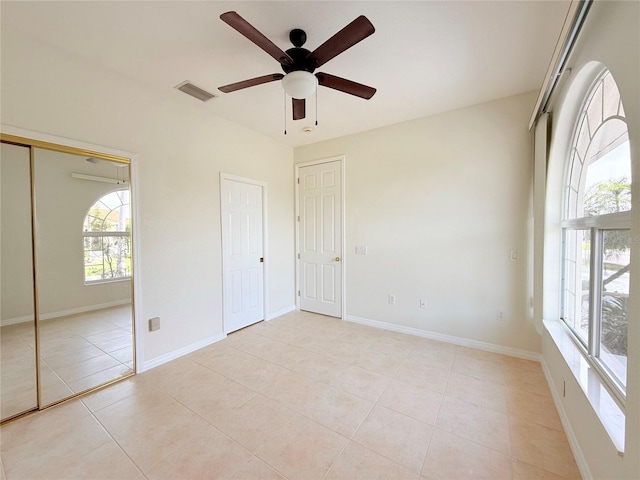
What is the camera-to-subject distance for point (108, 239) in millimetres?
2395

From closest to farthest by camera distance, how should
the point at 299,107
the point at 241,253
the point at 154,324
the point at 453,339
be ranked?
the point at 299,107 → the point at 154,324 → the point at 453,339 → the point at 241,253

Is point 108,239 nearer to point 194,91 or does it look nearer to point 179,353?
point 179,353

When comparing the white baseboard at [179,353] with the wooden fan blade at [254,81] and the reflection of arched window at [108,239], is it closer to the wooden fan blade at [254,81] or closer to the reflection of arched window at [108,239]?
the reflection of arched window at [108,239]

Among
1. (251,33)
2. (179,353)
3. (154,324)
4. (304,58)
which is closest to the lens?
(251,33)

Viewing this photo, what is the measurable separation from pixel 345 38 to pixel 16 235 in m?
2.70

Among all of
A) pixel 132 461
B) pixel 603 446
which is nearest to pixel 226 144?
pixel 132 461

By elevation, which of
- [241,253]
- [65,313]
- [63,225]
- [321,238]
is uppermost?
[63,225]

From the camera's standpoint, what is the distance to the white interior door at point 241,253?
3342 mm

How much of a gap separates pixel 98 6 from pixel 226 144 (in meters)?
1.69

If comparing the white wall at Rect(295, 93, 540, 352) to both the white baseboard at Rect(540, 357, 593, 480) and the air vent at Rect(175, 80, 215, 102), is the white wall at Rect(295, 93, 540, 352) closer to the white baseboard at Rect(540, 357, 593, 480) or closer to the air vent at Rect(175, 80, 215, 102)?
the white baseboard at Rect(540, 357, 593, 480)

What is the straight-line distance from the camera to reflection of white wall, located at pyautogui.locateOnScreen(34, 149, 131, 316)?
2.04 m

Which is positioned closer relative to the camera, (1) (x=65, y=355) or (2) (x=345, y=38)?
(2) (x=345, y=38)

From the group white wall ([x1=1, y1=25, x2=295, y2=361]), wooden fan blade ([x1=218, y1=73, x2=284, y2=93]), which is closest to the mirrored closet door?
white wall ([x1=1, y1=25, x2=295, y2=361])

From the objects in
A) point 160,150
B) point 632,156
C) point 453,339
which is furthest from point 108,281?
point 453,339
